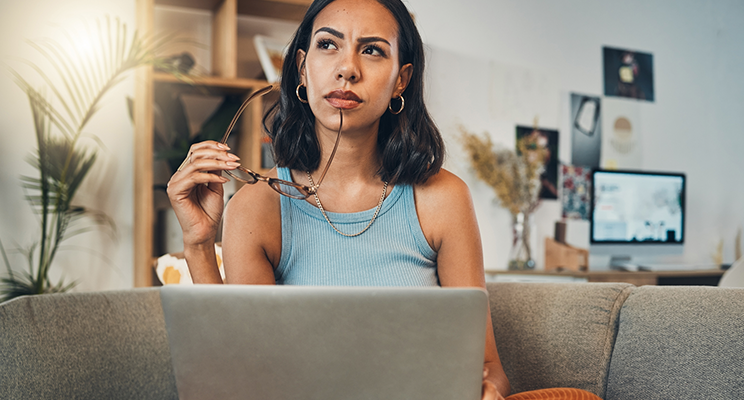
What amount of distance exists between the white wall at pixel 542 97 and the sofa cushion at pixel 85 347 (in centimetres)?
162

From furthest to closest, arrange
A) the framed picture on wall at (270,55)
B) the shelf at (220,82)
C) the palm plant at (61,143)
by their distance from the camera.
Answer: the framed picture on wall at (270,55) < the shelf at (220,82) < the palm plant at (61,143)

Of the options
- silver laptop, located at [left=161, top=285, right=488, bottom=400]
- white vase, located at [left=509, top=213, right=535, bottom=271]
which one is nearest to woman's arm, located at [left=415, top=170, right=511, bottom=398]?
silver laptop, located at [left=161, top=285, right=488, bottom=400]

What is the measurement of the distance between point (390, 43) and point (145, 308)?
62cm

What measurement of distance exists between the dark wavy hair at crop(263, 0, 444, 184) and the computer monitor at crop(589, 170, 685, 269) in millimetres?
2232

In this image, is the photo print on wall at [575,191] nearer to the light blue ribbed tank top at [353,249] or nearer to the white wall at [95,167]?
the white wall at [95,167]

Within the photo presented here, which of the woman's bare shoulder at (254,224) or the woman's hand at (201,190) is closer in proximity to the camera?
the woman's hand at (201,190)

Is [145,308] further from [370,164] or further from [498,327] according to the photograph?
[498,327]

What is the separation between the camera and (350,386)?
492 millimetres

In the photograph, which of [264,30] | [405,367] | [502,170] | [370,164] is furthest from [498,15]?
[405,367]

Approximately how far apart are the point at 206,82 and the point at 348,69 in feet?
5.17

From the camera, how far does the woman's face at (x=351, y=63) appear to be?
89 centimetres

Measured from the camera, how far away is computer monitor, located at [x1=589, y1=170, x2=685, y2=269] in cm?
301

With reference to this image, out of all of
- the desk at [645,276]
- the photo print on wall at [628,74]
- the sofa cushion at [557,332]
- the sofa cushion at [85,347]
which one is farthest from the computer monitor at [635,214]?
the sofa cushion at [85,347]

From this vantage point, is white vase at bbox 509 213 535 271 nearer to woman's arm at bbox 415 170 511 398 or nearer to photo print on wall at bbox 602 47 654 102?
photo print on wall at bbox 602 47 654 102
